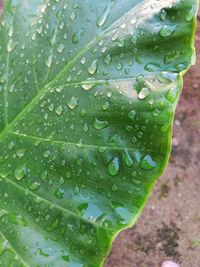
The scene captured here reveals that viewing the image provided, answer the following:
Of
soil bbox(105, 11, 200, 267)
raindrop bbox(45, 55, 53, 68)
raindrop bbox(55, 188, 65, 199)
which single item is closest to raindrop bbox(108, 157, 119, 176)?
raindrop bbox(55, 188, 65, 199)

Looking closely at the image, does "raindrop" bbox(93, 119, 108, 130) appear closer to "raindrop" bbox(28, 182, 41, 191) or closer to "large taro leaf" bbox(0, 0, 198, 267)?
"large taro leaf" bbox(0, 0, 198, 267)

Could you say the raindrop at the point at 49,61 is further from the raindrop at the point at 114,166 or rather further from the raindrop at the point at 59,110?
the raindrop at the point at 114,166

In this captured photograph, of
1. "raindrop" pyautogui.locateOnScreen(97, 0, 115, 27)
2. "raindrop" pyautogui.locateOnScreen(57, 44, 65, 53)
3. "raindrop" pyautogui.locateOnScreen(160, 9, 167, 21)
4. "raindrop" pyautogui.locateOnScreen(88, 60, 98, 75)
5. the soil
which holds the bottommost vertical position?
the soil

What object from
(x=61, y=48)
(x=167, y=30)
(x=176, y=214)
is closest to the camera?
(x=167, y=30)

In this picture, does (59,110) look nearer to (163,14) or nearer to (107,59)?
(107,59)

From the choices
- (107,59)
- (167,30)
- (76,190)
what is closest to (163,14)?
(167,30)

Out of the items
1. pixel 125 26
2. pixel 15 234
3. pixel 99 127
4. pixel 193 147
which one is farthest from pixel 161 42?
pixel 193 147
